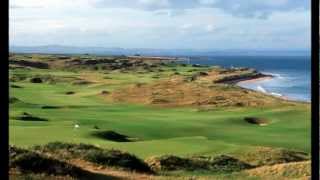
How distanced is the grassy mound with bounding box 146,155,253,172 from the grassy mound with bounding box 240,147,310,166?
5.55 ft

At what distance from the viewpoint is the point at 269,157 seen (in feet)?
64.1

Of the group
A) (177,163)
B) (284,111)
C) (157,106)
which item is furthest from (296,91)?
(177,163)

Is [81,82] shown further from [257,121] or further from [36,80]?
[257,121]

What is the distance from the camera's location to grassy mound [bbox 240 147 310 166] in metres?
18.9

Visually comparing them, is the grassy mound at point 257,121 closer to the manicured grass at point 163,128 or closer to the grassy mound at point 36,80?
the manicured grass at point 163,128

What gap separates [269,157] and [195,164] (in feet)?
12.9

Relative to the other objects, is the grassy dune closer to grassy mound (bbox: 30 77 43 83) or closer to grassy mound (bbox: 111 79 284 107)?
grassy mound (bbox: 111 79 284 107)

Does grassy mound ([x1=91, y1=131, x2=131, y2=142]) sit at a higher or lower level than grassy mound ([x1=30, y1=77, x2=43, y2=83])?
lower

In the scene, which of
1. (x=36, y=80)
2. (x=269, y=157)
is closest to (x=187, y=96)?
(x=36, y=80)

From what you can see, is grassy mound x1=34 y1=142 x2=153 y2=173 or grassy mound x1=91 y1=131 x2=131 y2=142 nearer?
grassy mound x1=34 y1=142 x2=153 y2=173

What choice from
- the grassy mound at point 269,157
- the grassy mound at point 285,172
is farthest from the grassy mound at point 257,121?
the grassy mound at point 285,172

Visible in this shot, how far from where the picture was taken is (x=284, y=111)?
38.6 m

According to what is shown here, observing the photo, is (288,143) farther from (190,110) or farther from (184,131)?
(190,110)

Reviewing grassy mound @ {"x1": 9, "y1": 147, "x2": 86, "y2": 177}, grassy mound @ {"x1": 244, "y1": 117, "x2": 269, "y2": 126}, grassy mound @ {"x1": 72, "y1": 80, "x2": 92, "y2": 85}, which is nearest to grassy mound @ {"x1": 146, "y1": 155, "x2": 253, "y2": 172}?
grassy mound @ {"x1": 9, "y1": 147, "x2": 86, "y2": 177}
